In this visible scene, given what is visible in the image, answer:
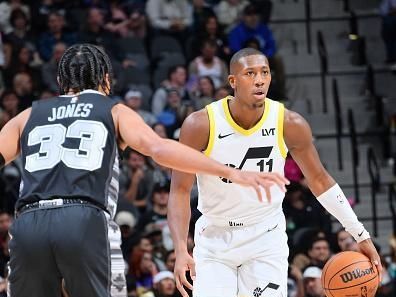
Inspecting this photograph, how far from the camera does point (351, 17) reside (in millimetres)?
15469

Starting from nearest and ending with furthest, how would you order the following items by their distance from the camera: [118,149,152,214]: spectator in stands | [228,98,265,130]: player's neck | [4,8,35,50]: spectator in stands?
1. [228,98,265,130]: player's neck
2. [118,149,152,214]: spectator in stands
3. [4,8,35,50]: spectator in stands

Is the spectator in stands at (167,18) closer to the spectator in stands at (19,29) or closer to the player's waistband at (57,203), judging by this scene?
the spectator in stands at (19,29)

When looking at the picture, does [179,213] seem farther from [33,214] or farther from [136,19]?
[136,19]

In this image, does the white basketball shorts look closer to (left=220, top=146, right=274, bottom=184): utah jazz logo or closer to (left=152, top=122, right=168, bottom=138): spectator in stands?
(left=220, top=146, right=274, bottom=184): utah jazz logo

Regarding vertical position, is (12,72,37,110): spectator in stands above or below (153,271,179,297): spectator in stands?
above

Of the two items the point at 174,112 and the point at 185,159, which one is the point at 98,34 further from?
the point at 185,159

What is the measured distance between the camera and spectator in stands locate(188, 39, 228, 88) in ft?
48.0

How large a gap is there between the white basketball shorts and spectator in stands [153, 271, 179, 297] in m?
4.13

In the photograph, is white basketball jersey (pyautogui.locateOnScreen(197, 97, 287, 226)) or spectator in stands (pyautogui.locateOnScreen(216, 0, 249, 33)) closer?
white basketball jersey (pyautogui.locateOnScreen(197, 97, 287, 226))

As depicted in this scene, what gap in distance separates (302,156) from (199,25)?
8.81 meters

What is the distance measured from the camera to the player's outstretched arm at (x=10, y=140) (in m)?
5.40

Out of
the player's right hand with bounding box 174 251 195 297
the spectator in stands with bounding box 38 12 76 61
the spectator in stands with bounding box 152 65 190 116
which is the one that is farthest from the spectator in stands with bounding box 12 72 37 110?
the player's right hand with bounding box 174 251 195 297

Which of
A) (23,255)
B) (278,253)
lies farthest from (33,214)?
(278,253)

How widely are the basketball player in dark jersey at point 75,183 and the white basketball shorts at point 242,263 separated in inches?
54.2
